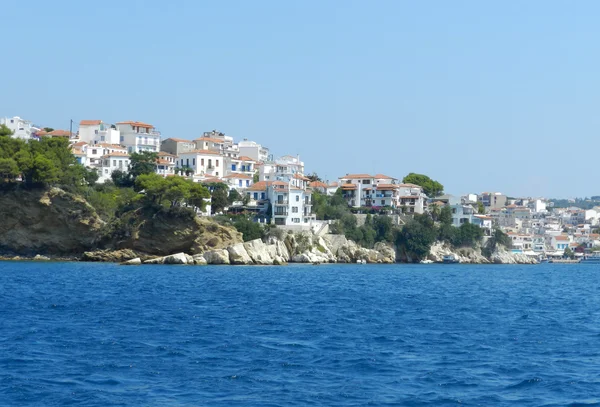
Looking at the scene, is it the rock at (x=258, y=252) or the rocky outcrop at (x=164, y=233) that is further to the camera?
the rock at (x=258, y=252)

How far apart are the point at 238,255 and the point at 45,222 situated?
629 inches

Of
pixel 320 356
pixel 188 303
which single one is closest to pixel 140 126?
pixel 188 303

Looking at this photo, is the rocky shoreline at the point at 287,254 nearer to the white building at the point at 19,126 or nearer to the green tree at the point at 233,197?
the green tree at the point at 233,197

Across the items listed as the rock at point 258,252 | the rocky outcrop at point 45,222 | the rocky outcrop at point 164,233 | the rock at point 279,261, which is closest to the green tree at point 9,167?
the rocky outcrop at point 45,222

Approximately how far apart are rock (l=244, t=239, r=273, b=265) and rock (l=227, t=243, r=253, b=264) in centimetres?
68

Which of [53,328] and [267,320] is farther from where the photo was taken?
[267,320]

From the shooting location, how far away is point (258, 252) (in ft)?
241

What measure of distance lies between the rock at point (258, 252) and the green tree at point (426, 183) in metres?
48.3

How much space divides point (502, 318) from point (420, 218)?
6516 cm

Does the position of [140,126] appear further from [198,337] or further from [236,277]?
[198,337]

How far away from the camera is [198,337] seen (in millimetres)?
26000

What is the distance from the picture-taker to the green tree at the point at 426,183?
119562 millimetres

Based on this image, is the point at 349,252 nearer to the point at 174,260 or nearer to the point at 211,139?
the point at 174,260

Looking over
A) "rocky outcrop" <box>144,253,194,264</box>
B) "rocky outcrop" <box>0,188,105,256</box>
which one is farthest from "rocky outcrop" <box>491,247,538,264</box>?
"rocky outcrop" <box>0,188,105,256</box>
